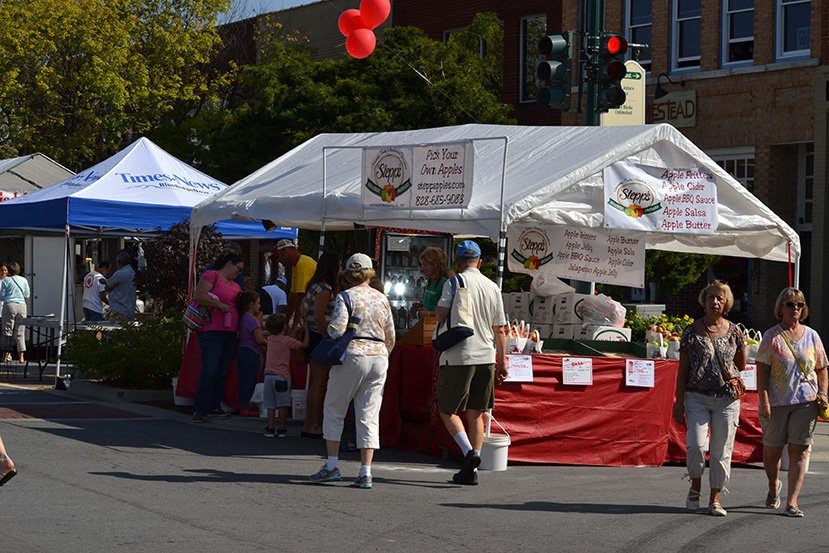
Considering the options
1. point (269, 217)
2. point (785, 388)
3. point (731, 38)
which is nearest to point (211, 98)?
point (731, 38)

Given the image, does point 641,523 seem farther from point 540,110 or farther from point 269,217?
point 540,110

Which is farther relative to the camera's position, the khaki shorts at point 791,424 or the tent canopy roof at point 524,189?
the tent canopy roof at point 524,189

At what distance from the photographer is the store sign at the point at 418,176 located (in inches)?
477

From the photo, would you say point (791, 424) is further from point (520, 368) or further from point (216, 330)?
point (216, 330)

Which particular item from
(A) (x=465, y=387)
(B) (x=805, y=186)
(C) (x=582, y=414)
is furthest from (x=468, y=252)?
(B) (x=805, y=186)

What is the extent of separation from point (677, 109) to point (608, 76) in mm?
Result: 12864

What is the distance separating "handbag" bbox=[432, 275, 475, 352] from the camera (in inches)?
420

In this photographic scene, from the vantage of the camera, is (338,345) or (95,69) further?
(95,69)

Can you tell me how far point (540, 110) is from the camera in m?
32.2

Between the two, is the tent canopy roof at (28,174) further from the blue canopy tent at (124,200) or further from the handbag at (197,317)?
the handbag at (197,317)

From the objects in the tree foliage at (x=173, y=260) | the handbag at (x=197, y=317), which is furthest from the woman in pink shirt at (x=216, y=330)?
the tree foliage at (x=173, y=260)

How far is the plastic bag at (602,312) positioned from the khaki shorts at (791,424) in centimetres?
361

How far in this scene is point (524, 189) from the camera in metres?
12.1

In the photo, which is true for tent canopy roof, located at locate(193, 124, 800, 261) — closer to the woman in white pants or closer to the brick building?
the woman in white pants
